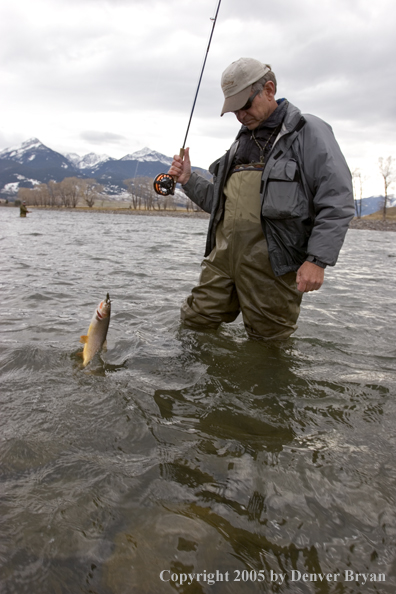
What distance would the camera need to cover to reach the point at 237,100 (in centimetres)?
376

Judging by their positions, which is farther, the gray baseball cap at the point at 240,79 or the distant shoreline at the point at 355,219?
the distant shoreline at the point at 355,219

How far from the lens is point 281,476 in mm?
2666

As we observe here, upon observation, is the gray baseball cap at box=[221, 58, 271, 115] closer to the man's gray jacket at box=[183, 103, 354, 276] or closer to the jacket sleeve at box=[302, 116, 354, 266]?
the man's gray jacket at box=[183, 103, 354, 276]

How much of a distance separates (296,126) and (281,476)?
9.91 ft

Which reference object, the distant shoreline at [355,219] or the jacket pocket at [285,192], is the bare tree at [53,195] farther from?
the jacket pocket at [285,192]

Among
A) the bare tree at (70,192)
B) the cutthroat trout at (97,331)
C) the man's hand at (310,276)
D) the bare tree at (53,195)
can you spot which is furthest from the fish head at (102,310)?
the bare tree at (53,195)

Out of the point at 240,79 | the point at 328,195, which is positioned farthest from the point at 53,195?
the point at 328,195

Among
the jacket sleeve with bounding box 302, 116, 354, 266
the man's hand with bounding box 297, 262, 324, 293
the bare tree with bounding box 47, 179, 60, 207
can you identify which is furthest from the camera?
the bare tree with bounding box 47, 179, 60, 207

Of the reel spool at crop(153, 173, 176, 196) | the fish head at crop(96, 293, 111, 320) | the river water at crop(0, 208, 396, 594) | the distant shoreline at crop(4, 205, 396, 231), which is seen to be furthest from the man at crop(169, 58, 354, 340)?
the distant shoreline at crop(4, 205, 396, 231)

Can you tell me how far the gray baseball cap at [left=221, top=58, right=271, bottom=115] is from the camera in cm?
370

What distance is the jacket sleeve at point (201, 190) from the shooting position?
4.91 metres

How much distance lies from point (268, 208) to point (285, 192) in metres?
0.21

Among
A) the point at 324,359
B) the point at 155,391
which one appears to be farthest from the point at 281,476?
the point at 324,359

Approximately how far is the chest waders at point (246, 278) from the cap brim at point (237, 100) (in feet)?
2.11
